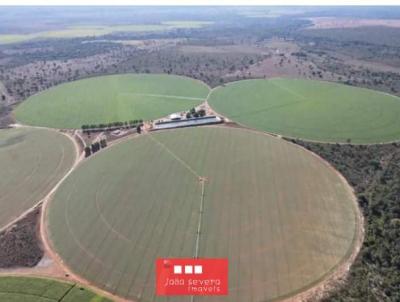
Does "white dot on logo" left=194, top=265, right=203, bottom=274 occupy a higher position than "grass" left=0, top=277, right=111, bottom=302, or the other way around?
"white dot on logo" left=194, top=265, right=203, bottom=274

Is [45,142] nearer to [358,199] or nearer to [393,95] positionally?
[358,199]

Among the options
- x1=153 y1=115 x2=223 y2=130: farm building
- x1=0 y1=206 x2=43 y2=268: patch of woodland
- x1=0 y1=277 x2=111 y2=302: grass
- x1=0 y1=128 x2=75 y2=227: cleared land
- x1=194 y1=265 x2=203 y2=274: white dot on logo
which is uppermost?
x1=153 y1=115 x2=223 y2=130: farm building

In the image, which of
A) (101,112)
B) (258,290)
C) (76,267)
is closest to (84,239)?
(76,267)

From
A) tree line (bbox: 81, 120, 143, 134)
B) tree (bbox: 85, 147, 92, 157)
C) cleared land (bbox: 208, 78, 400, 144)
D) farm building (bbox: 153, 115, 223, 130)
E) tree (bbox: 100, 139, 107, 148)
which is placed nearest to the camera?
tree (bbox: 85, 147, 92, 157)
